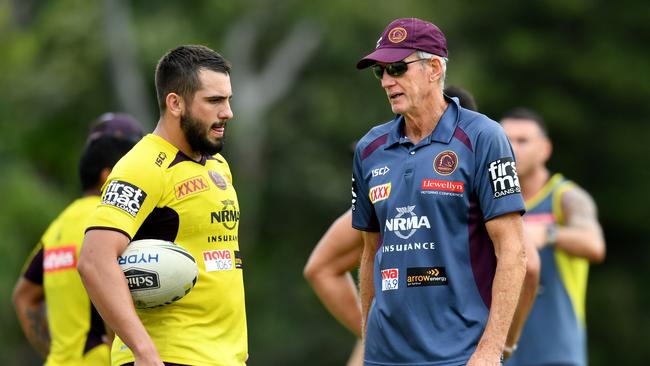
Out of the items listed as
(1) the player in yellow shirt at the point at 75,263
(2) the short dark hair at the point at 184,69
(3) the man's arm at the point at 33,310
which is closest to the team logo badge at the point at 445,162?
(2) the short dark hair at the point at 184,69

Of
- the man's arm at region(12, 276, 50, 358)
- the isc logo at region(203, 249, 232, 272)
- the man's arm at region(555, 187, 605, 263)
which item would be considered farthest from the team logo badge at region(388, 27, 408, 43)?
the man's arm at region(555, 187, 605, 263)

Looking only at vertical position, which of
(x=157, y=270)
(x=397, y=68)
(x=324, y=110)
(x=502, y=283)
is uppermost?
(x=324, y=110)

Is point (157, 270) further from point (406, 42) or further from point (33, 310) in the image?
point (33, 310)

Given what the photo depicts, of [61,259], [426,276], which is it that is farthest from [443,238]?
[61,259]

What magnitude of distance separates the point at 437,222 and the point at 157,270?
1.28m

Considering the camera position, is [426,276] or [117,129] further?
[117,129]

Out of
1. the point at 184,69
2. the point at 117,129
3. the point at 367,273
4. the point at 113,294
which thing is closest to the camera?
the point at 113,294

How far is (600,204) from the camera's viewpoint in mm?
29219

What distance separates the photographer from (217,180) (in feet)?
22.7

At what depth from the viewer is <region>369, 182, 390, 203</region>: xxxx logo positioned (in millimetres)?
6793

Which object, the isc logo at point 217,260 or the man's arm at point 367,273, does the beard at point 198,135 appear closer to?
the isc logo at point 217,260

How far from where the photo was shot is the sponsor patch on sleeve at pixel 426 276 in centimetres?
661

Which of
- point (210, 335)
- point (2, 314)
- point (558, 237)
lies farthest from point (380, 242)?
point (2, 314)

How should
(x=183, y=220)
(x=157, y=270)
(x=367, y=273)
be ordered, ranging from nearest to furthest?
(x=157, y=270) → (x=183, y=220) → (x=367, y=273)
